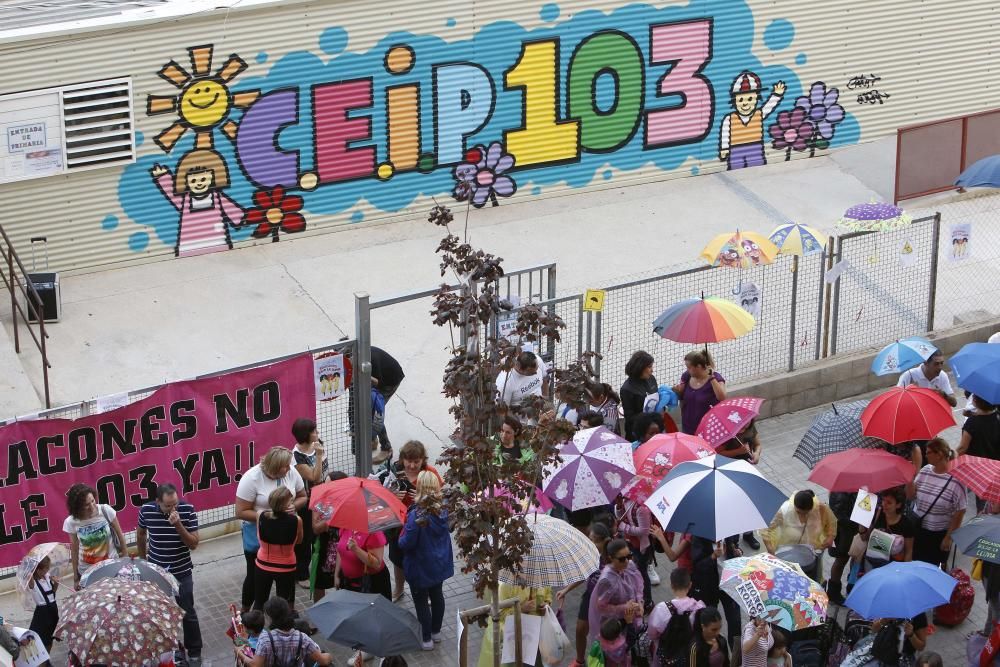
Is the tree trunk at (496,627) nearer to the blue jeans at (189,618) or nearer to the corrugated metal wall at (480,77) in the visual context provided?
the blue jeans at (189,618)

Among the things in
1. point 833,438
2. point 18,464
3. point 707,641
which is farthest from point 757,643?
point 18,464

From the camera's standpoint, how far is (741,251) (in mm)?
14828

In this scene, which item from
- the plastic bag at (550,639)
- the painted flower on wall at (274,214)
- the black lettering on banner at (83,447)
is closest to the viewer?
the plastic bag at (550,639)

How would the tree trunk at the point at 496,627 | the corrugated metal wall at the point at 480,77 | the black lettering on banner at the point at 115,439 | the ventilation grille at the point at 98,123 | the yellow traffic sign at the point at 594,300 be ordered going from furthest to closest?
the corrugated metal wall at the point at 480,77 → the ventilation grille at the point at 98,123 → the yellow traffic sign at the point at 594,300 → the black lettering on banner at the point at 115,439 → the tree trunk at the point at 496,627

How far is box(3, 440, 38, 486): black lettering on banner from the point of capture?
1188 cm

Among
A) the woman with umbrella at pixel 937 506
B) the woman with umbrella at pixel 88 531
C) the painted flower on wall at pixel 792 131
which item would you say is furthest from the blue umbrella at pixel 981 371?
the painted flower on wall at pixel 792 131

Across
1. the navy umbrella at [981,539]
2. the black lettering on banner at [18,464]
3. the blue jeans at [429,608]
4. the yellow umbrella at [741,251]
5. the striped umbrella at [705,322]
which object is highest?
the yellow umbrella at [741,251]

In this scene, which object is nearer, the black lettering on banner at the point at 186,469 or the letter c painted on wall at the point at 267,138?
the black lettering on banner at the point at 186,469

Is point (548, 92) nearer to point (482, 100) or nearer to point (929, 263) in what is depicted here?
point (482, 100)

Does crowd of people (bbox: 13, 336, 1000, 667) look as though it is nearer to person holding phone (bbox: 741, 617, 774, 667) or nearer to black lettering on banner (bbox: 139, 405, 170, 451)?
person holding phone (bbox: 741, 617, 774, 667)

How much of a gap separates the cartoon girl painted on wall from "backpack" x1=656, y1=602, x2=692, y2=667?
409 inches

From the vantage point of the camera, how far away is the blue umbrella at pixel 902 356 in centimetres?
1366

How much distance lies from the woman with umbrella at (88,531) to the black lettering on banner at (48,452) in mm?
1028

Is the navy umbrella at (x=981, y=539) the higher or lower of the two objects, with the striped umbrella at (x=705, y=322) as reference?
lower
